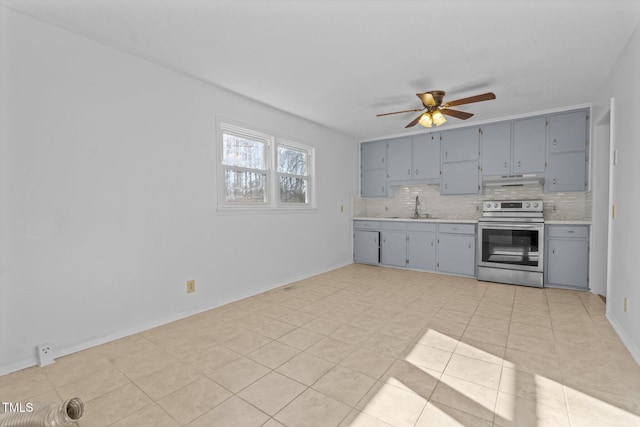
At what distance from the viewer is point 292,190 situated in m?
4.61

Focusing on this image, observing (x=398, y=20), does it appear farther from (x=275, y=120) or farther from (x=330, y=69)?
(x=275, y=120)

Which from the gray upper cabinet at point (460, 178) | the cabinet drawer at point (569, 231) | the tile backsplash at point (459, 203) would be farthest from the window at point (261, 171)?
the cabinet drawer at point (569, 231)

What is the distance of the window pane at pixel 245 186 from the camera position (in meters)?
3.66

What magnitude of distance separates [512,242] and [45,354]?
5.21 meters

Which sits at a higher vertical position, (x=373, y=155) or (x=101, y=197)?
(x=373, y=155)

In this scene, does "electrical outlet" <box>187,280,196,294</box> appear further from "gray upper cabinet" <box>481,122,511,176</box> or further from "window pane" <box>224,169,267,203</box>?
"gray upper cabinet" <box>481,122,511,176</box>

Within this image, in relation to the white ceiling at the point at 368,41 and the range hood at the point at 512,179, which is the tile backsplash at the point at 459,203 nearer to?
the range hood at the point at 512,179

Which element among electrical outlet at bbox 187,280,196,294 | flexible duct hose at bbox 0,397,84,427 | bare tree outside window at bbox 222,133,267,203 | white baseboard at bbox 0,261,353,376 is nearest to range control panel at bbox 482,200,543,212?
bare tree outside window at bbox 222,133,267,203

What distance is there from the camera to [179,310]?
3.07 metres

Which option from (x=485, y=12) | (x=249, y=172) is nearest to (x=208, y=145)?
(x=249, y=172)

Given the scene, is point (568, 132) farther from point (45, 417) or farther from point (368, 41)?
point (45, 417)

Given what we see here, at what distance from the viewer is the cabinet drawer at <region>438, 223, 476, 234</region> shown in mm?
4680

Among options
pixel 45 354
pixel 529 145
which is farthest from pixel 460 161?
pixel 45 354

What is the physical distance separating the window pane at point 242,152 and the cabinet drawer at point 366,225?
248 centimetres
